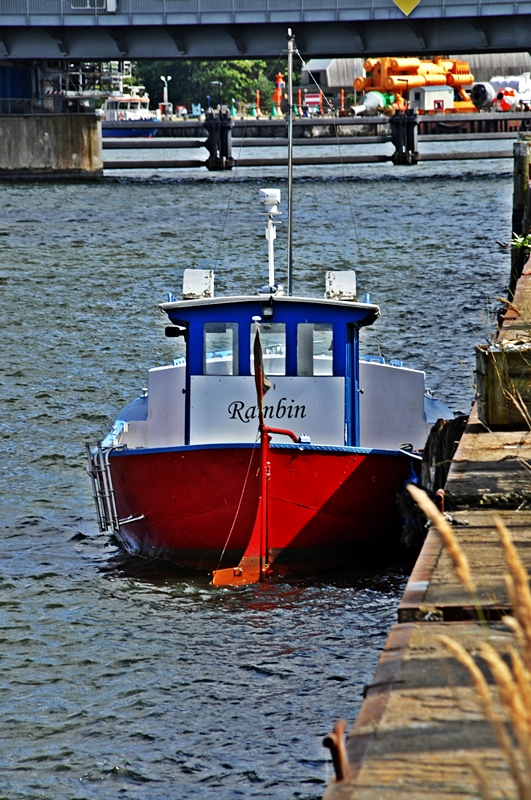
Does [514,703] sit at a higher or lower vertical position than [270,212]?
lower

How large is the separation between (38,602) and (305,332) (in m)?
3.69

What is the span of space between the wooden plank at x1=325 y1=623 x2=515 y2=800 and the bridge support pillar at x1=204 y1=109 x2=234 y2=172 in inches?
2293

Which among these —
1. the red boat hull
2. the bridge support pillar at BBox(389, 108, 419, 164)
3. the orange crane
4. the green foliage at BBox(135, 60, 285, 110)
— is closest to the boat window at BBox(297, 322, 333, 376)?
the red boat hull

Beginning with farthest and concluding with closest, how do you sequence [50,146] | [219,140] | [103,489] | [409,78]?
[409,78]
[219,140]
[50,146]
[103,489]

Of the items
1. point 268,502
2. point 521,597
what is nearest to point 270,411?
point 268,502

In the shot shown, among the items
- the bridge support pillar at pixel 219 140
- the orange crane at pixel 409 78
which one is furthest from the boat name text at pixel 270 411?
the orange crane at pixel 409 78

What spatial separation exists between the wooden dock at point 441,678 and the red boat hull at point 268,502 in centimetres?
355

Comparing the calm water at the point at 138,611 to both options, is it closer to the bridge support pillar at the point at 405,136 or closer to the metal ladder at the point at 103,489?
the metal ladder at the point at 103,489

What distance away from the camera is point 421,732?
480 centimetres

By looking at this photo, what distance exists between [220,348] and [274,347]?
1.81 ft

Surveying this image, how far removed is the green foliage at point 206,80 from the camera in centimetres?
13988

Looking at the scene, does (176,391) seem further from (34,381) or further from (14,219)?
(14,219)

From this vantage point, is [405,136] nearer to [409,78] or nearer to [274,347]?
[274,347]

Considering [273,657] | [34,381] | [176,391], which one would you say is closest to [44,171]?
[34,381]
